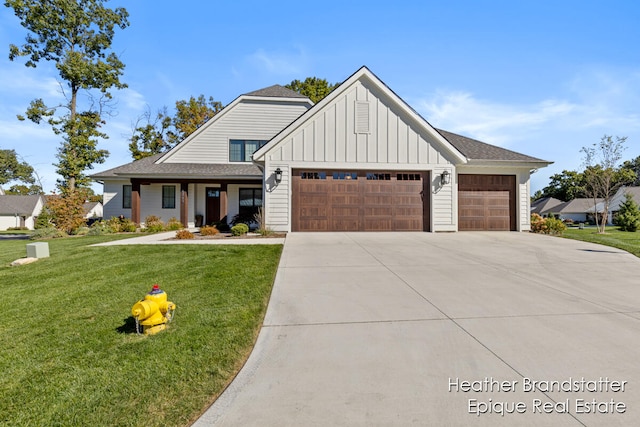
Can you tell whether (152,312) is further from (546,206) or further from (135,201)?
(546,206)

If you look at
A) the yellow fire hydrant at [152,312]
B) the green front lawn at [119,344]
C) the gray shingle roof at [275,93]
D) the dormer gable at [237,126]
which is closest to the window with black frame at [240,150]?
the dormer gable at [237,126]

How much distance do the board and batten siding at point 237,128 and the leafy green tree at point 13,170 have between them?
5767 centimetres

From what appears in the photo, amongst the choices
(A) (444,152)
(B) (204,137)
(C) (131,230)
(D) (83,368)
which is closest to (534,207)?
(A) (444,152)

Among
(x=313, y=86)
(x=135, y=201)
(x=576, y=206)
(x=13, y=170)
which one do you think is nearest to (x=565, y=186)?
(x=576, y=206)

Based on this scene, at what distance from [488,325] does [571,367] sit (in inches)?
36.0

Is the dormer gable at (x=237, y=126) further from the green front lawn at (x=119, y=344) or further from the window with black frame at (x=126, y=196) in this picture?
the green front lawn at (x=119, y=344)

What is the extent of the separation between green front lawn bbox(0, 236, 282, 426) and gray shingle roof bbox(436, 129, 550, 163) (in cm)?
1155

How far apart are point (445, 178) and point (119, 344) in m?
12.6

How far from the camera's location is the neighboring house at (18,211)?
1663 inches

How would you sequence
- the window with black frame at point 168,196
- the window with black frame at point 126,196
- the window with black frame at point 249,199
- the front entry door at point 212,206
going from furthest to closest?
the window with black frame at point 126,196 < the front entry door at point 212,206 < the window with black frame at point 168,196 < the window with black frame at point 249,199

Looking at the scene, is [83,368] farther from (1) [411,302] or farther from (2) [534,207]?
(2) [534,207]

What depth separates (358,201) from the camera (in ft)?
41.2

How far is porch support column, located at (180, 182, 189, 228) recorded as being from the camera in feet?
53.3

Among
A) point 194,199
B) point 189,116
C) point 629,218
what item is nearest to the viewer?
point 194,199
